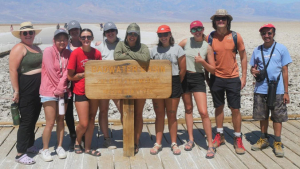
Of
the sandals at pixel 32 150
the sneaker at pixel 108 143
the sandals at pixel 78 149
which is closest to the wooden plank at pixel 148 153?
the sneaker at pixel 108 143

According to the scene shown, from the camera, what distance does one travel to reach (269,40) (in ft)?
15.0

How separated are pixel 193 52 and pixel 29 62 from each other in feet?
7.06

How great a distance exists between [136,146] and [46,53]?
1783mm

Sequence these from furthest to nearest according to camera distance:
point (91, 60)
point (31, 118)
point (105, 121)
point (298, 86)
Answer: point (298, 86)
point (105, 121)
point (31, 118)
point (91, 60)

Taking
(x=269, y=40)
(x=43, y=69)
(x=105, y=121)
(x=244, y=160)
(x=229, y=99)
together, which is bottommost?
(x=244, y=160)

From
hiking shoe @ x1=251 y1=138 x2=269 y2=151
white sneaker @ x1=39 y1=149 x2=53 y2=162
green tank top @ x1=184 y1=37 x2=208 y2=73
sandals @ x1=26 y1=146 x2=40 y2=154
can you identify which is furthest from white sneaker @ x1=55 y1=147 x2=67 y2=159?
hiking shoe @ x1=251 y1=138 x2=269 y2=151

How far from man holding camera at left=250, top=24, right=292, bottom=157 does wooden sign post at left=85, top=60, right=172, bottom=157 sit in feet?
4.41

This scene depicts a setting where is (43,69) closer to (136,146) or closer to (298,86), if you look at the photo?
(136,146)

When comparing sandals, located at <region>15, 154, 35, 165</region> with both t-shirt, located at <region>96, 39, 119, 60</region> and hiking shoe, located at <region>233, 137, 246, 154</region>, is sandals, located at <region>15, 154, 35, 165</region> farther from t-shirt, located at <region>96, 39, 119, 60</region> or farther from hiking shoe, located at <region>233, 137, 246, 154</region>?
hiking shoe, located at <region>233, 137, 246, 154</region>

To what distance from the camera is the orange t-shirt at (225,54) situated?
4551 mm

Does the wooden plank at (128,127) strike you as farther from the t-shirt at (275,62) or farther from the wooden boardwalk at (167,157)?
the t-shirt at (275,62)

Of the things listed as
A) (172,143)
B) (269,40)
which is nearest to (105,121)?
(172,143)

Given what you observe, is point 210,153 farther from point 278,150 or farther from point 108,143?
point 108,143

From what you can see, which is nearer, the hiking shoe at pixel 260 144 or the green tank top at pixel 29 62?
the green tank top at pixel 29 62
